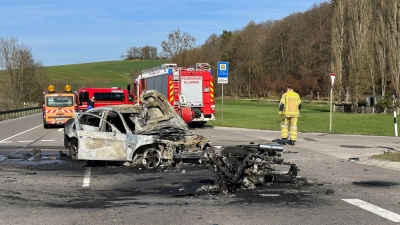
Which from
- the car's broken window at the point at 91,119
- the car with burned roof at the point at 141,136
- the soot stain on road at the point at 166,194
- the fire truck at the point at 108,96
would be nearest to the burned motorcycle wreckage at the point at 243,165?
the soot stain on road at the point at 166,194

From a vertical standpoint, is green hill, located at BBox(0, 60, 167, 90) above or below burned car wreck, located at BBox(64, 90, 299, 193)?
above

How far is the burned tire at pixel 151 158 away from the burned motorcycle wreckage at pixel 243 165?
1.95 metres

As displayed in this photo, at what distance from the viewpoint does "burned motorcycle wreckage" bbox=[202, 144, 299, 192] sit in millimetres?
7703

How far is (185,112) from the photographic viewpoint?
69.2 ft

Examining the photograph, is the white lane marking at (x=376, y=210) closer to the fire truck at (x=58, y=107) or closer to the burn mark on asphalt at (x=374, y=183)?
the burn mark on asphalt at (x=374, y=183)

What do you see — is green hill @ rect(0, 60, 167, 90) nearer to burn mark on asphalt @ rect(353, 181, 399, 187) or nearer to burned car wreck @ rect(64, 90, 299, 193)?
burned car wreck @ rect(64, 90, 299, 193)

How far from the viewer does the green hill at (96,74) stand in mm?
86250

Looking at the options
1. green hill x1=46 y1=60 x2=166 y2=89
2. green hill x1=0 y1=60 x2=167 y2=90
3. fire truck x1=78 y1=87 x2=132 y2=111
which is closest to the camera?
fire truck x1=78 y1=87 x2=132 y2=111

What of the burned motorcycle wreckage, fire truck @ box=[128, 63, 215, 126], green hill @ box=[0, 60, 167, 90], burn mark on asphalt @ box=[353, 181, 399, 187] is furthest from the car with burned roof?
green hill @ box=[0, 60, 167, 90]

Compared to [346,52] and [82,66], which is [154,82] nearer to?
[346,52]

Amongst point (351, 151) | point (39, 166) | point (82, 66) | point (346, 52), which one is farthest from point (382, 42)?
point (82, 66)

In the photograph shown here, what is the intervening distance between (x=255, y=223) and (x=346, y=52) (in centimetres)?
5449

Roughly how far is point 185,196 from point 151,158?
2.94 metres

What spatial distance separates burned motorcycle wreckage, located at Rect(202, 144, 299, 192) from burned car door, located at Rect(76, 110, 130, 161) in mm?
2730
